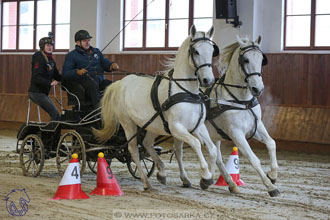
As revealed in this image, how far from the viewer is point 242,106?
20.9 feet

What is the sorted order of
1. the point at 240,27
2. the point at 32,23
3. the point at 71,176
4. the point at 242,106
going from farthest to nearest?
1. the point at 32,23
2. the point at 240,27
3. the point at 242,106
4. the point at 71,176

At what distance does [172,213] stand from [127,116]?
1.94 m

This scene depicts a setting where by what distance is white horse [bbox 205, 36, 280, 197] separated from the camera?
6.18 meters

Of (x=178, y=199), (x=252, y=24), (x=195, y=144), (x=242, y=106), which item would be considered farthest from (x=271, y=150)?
(x=252, y=24)

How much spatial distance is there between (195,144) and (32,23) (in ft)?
37.8

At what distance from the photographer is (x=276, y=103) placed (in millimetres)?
12008

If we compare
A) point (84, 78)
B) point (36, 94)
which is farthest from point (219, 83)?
point (36, 94)

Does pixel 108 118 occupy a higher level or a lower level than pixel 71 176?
higher

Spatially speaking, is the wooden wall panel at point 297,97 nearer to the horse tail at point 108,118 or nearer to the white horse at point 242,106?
the white horse at point 242,106

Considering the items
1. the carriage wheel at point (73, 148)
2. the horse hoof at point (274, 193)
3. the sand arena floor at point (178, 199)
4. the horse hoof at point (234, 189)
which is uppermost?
the carriage wheel at point (73, 148)

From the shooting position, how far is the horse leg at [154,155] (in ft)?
23.0

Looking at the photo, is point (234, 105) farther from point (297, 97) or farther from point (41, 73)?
point (297, 97)

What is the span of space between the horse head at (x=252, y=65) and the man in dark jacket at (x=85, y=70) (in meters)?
2.02

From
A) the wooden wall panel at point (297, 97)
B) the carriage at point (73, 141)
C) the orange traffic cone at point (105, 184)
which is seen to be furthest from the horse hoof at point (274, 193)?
the wooden wall panel at point (297, 97)
